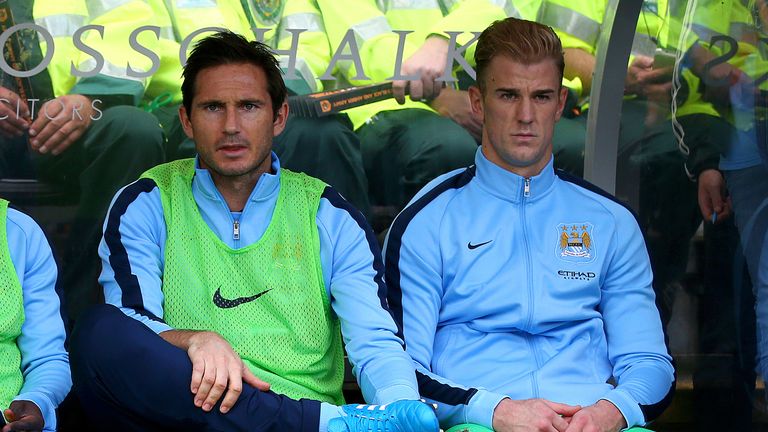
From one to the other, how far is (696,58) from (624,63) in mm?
263

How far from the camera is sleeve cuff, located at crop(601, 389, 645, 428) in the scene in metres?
3.43

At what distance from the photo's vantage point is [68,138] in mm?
4629

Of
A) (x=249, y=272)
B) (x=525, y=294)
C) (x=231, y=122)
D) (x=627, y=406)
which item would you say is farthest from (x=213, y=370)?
(x=627, y=406)

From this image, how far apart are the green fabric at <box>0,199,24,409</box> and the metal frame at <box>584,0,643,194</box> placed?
2162 millimetres

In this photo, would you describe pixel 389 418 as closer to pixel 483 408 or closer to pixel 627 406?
pixel 483 408

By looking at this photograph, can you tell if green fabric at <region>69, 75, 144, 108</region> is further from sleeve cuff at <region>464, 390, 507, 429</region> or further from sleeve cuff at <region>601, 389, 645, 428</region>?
sleeve cuff at <region>601, 389, 645, 428</region>

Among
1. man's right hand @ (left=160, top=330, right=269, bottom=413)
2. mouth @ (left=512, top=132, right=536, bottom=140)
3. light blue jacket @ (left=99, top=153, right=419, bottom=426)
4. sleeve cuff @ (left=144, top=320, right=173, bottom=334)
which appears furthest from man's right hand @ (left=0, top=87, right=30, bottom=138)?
mouth @ (left=512, top=132, right=536, bottom=140)

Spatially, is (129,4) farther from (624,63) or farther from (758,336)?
(758,336)

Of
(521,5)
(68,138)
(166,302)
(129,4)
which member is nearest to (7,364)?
(166,302)

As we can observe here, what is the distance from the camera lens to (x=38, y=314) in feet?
11.8

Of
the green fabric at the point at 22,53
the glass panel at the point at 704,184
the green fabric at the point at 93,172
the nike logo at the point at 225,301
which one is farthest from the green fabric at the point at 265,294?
the glass panel at the point at 704,184

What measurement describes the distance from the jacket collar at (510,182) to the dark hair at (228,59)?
0.63 metres

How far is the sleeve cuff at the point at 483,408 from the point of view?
3346mm

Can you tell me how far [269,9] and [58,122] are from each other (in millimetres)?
852
